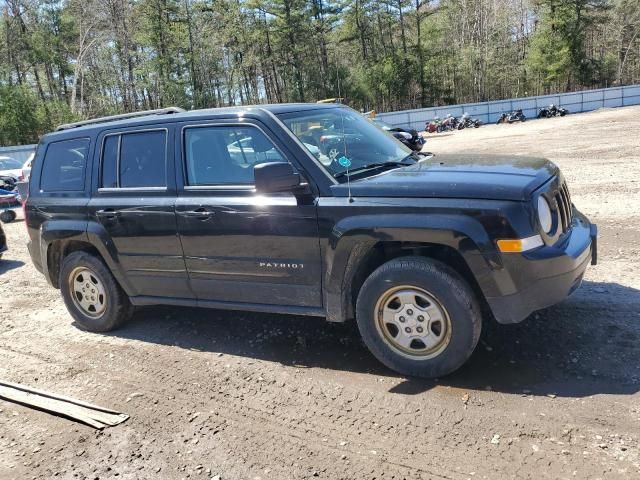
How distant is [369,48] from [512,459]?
62.3 meters

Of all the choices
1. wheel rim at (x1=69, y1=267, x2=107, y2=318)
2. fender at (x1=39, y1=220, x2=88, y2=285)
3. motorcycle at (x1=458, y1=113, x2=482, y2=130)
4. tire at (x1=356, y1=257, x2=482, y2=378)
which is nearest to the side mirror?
tire at (x1=356, y1=257, x2=482, y2=378)

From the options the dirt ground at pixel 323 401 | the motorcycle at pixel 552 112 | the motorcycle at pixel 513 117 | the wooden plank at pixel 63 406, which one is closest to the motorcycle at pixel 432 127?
the motorcycle at pixel 513 117

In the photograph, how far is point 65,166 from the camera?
5.61 m

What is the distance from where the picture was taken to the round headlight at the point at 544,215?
12.1 feet

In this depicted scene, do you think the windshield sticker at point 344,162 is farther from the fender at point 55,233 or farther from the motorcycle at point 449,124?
the motorcycle at point 449,124

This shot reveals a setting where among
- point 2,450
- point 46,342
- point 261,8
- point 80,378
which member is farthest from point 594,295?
point 261,8

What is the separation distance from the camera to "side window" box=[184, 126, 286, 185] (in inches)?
174

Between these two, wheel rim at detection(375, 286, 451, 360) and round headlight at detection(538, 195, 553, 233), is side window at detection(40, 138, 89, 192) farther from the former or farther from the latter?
round headlight at detection(538, 195, 553, 233)

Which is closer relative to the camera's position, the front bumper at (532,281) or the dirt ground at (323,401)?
the dirt ground at (323,401)

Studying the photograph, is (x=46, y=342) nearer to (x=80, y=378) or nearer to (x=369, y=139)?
(x=80, y=378)

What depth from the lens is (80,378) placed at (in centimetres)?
470

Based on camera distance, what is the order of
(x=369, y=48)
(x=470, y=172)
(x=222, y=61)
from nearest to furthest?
1. (x=470, y=172)
2. (x=222, y=61)
3. (x=369, y=48)

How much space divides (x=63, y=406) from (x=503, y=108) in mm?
40136

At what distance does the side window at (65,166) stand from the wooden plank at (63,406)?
1913 mm
